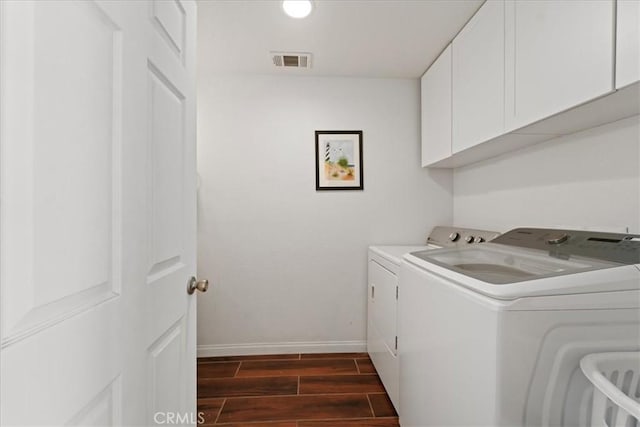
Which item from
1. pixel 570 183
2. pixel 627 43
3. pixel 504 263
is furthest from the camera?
pixel 570 183

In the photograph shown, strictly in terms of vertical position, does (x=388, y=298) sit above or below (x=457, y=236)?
below

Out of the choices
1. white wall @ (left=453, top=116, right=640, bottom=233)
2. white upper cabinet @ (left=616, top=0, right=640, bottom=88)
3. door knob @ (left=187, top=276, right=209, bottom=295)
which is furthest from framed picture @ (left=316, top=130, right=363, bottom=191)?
white upper cabinet @ (left=616, top=0, right=640, bottom=88)

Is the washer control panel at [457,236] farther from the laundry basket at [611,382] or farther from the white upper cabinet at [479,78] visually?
the laundry basket at [611,382]

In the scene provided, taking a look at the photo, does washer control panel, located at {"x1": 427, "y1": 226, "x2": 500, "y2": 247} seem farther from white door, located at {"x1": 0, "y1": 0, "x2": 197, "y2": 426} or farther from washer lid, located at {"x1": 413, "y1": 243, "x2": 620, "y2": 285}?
white door, located at {"x1": 0, "y1": 0, "x2": 197, "y2": 426}

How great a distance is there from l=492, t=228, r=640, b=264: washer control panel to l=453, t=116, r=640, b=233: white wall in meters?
0.18

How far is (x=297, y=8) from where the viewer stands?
1731mm

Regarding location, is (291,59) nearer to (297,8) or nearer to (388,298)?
(297,8)

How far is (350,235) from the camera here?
264 cm

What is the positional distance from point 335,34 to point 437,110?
2.89 feet

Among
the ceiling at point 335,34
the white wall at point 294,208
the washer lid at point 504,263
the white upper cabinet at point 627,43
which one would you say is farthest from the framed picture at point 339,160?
the white upper cabinet at point 627,43

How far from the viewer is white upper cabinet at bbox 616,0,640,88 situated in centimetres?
90

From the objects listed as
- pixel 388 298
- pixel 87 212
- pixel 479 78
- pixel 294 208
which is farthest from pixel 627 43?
pixel 294 208

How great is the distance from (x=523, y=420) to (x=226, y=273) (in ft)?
7.11

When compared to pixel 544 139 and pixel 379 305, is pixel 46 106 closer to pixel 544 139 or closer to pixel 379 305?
pixel 544 139
